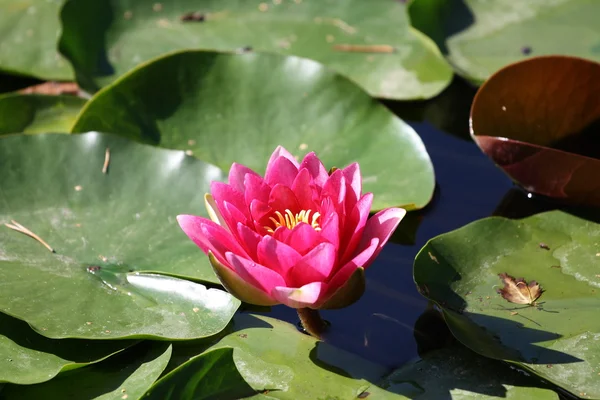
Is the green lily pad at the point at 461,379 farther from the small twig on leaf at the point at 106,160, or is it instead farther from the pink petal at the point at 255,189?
the small twig on leaf at the point at 106,160

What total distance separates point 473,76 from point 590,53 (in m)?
0.48

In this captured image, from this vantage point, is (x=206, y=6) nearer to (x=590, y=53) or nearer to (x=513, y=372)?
(x=590, y=53)

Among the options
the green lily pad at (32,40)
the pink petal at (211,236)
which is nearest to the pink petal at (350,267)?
the pink petal at (211,236)

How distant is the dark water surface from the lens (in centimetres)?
182

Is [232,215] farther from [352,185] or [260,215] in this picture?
[352,185]

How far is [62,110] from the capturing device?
2574 mm

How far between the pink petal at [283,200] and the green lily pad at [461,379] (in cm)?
46

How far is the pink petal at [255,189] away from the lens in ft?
5.28

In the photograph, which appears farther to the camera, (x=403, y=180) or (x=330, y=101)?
(x=330, y=101)

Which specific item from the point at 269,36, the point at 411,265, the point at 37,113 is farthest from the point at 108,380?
the point at 269,36


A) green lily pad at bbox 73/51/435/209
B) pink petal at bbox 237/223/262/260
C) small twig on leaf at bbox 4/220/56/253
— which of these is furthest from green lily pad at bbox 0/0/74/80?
pink petal at bbox 237/223/262/260

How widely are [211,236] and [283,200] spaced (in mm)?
198

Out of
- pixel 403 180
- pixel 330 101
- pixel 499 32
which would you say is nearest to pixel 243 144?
pixel 330 101

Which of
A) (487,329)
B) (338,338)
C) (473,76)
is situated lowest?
(338,338)
